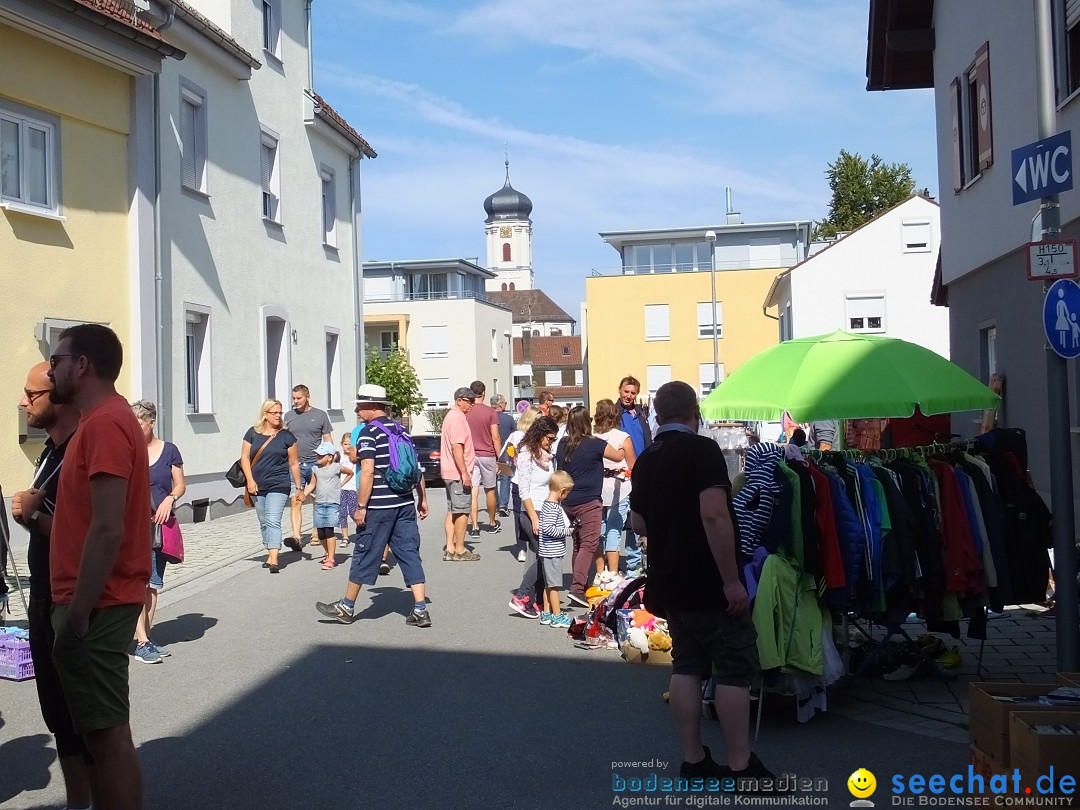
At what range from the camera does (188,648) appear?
9.06 metres

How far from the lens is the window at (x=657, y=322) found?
63781 millimetres

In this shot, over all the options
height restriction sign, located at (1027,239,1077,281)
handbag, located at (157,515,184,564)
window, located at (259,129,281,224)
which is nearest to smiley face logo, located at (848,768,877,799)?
height restriction sign, located at (1027,239,1077,281)

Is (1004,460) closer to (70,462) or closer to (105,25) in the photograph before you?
(70,462)

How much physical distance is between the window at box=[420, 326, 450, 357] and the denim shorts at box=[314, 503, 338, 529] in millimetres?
53934

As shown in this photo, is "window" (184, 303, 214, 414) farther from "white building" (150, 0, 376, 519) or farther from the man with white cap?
the man with white cap

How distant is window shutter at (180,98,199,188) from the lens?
19.3 m

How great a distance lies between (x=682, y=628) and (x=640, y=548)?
617 centimetres

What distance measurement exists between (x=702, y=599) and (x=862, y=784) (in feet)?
3.74

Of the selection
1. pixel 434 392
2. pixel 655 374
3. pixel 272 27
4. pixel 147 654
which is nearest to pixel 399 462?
pixel 147 654

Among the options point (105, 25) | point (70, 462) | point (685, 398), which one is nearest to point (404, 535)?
point (685, 398)

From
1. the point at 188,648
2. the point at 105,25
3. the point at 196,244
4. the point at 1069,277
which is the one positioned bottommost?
the point at 188,648

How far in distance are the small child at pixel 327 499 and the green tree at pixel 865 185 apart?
3996 cm

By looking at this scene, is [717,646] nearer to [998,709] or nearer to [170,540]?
[998,709]

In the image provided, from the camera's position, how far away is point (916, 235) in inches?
1752
